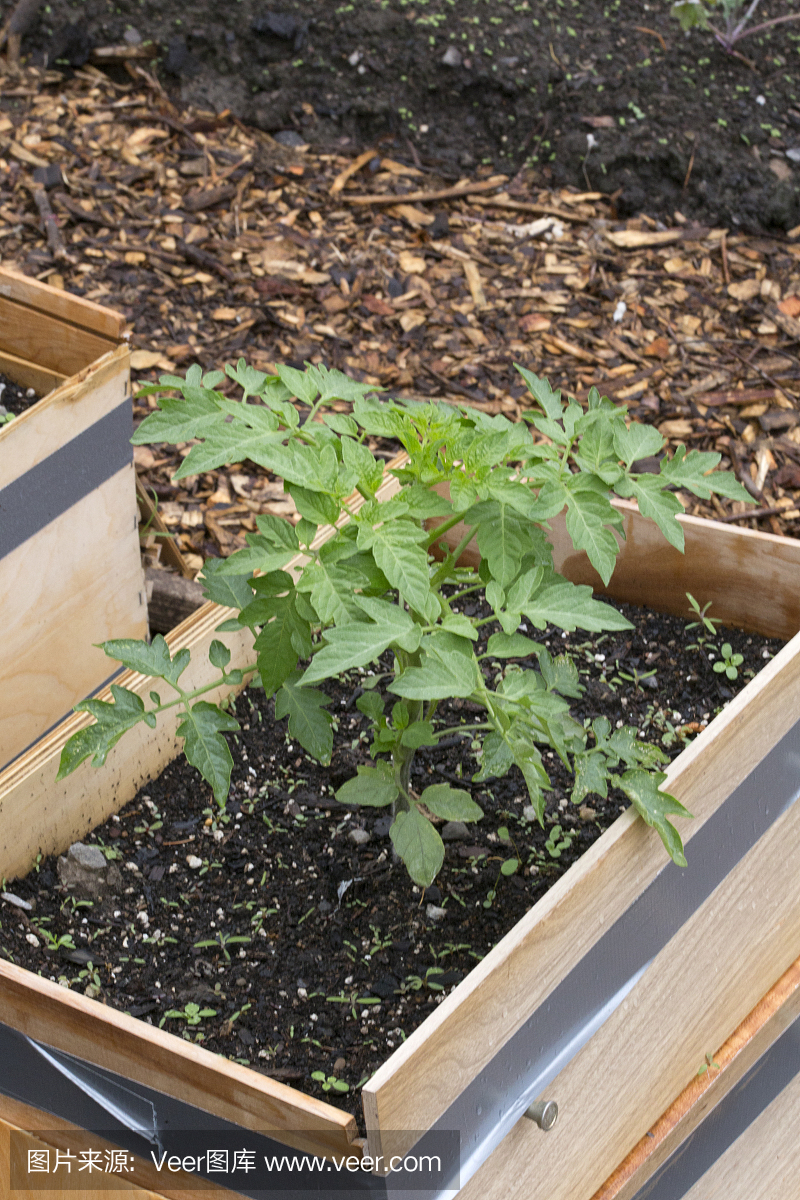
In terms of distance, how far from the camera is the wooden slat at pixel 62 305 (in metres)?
1.93

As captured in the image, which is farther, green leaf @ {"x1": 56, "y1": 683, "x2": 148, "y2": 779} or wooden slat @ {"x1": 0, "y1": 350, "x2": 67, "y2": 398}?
wooden slat @ {"x1": 0, "y1": 350, "x2": 67, "y2": 398}

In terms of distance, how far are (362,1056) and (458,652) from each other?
529 millimetres

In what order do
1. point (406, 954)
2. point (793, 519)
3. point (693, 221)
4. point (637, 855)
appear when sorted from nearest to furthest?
point (637, 855), point (406, 954), point (793, 519), point (693, 221)

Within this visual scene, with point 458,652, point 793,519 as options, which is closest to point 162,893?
point 458,652

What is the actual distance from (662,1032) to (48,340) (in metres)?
1.50

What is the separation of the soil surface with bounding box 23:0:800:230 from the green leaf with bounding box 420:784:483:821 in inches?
108

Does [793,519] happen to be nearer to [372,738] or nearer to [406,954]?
[372,738]

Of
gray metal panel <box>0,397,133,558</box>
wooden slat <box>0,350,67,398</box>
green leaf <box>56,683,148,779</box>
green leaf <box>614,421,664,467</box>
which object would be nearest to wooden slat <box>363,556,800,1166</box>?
green leaf <box>614,421,664,467</box>

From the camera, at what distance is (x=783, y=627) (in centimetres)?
191

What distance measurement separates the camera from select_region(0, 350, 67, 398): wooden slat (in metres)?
2.11

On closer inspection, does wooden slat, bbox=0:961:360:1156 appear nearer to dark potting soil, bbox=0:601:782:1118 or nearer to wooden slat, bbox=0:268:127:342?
dark potting soil, bbox=0:601:782:1118

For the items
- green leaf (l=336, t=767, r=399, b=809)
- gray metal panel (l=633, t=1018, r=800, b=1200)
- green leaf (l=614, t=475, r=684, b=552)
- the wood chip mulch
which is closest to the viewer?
green leaf (l=614, t=475, r=684, b=552)

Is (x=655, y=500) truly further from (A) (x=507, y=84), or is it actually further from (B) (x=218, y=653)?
(A) (x=507, y=84)

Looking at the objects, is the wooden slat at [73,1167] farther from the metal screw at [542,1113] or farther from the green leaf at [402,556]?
the green leaf at [402,556]
